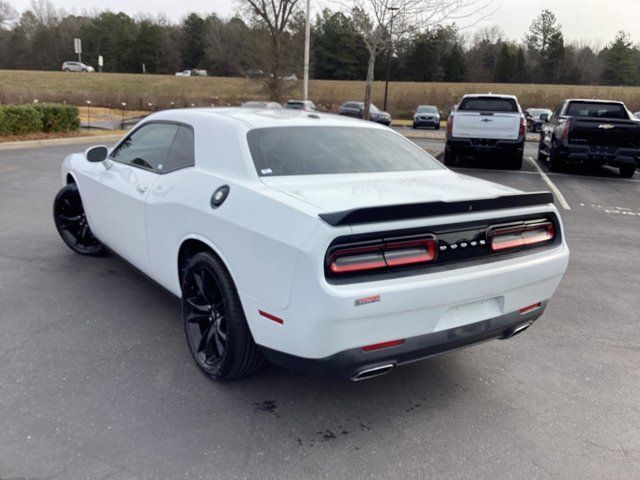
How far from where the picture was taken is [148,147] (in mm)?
4242

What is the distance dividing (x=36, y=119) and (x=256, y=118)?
14.7 m

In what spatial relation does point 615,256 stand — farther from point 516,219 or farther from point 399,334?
point 399,334

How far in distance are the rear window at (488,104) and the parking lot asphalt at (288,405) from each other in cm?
976

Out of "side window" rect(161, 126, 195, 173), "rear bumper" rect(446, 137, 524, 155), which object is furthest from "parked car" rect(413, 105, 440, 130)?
"side window" rect(161, 126, 195, 173)

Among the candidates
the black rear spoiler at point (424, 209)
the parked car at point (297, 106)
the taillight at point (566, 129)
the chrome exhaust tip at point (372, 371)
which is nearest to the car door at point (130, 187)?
the parked car at point (297, 106)

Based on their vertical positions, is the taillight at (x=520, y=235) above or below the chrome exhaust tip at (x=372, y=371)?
above

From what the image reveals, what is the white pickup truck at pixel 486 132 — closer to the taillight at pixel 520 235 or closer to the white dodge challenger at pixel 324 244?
the white dodge challenger at pixel 324 244

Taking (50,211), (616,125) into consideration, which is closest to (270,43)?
(616,125)

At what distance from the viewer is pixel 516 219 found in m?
3.08

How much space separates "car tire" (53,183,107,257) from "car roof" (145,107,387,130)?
167cm

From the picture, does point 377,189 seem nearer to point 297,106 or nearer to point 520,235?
point 520,235

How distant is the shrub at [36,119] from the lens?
49.6 ft

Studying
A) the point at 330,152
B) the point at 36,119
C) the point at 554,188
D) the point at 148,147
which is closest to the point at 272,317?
the point at 330,152

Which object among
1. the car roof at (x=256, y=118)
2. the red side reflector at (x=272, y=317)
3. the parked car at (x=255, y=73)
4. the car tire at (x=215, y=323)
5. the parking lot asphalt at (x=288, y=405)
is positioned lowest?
the parking lot asphalt at (x=288, y=405)
